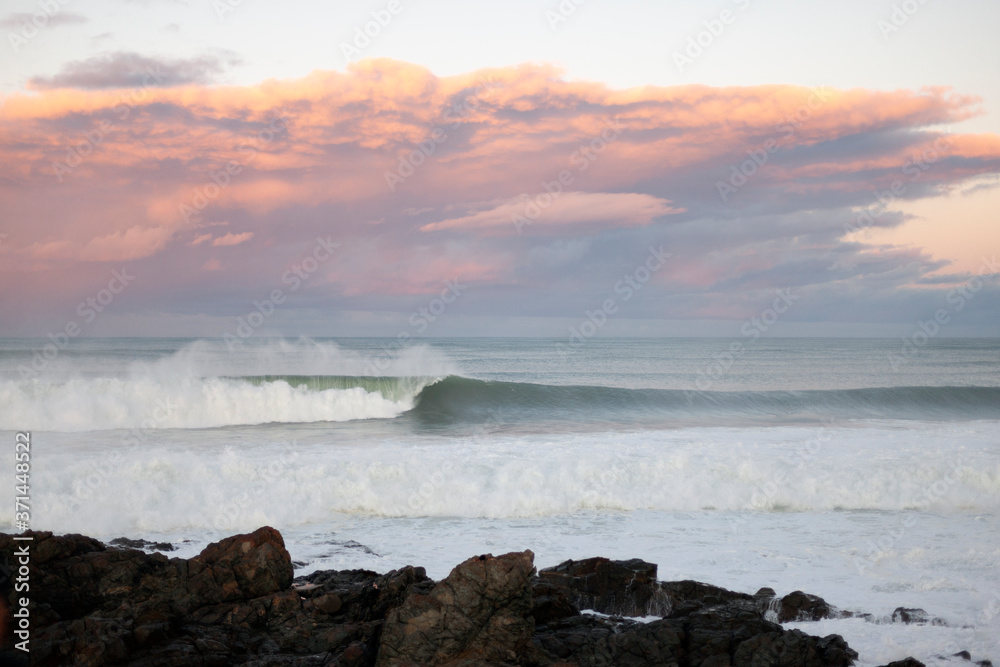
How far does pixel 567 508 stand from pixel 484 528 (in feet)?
5.49

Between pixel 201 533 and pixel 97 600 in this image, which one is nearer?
pixel 97 600

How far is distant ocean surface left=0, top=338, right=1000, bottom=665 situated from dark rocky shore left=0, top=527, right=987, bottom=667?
1.00m

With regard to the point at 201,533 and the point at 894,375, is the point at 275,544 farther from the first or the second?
the point at 894,375

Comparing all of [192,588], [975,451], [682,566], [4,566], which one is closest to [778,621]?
[682,566]

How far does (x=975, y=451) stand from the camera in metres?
14.7

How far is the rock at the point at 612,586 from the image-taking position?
654 cm

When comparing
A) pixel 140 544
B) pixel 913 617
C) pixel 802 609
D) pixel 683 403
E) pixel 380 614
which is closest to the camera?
pixel 380 614

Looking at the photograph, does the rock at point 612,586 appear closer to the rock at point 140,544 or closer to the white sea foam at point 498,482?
the white sea foam at point 498,482

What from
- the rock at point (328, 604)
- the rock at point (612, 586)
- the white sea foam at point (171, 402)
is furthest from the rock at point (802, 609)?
the white sea foam at point (171, 402)

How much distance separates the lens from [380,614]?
598 cm

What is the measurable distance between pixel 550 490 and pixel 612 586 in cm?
479

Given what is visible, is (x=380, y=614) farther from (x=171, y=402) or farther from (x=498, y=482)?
(x=171, y=402)

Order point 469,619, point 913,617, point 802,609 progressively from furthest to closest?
point 913,617 → point 802,609 → point 469,619

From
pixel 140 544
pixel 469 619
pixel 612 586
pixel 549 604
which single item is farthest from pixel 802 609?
pixel 140 544
